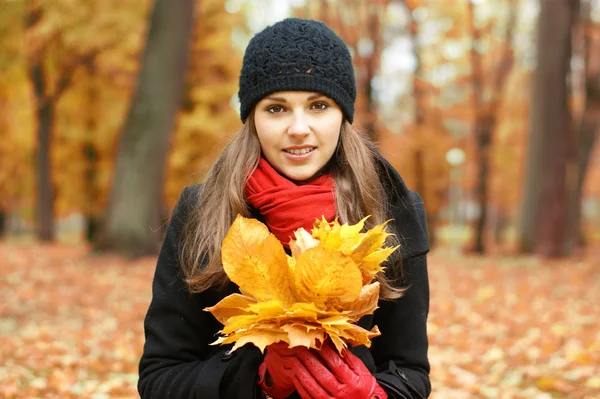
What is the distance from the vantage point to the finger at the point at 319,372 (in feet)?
5.11

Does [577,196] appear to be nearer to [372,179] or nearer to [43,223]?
[43,223]

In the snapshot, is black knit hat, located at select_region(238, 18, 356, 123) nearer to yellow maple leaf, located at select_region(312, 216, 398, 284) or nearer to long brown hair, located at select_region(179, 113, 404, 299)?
long brown hair, located at select_region(179, 113, 404, 299)

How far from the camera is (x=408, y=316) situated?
211 cm

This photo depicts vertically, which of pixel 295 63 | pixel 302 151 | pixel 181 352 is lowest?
pixel 181 352

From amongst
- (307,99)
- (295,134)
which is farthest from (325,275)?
(307,99)

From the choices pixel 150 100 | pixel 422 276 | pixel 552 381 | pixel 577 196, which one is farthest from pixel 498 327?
pixel 577 196

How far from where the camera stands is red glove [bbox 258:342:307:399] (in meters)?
1.55

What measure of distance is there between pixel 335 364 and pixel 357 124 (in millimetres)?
1461

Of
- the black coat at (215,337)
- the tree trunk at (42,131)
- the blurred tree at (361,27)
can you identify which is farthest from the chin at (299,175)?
the blurred tree at (361,27)

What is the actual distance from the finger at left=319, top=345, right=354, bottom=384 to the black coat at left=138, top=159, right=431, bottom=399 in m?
0.31

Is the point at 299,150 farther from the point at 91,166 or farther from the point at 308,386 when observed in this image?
the point at 91,166

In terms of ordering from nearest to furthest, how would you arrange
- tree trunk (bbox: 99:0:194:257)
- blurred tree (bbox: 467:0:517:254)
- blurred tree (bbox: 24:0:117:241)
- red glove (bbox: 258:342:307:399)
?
red glove (bbox: 258:342:307:399), tree trunk (bbox: 99:0:194:257), blurred tree (bbox: 24:0:117:241), blurred tree (bbox: 467:0:517:254)

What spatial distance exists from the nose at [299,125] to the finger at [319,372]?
0.72 m

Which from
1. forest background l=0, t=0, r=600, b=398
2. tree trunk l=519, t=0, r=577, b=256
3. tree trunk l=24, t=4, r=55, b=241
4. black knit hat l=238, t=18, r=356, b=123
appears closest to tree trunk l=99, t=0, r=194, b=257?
forest background l=0, t=0, r=600, b=398
